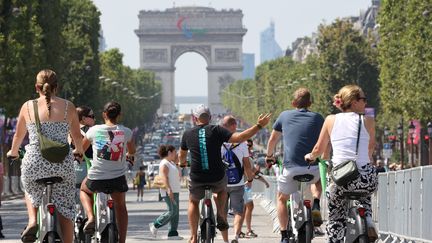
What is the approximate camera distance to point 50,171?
15391mm

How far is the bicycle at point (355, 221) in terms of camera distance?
14922 millimetres

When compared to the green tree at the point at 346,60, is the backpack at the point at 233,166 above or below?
below

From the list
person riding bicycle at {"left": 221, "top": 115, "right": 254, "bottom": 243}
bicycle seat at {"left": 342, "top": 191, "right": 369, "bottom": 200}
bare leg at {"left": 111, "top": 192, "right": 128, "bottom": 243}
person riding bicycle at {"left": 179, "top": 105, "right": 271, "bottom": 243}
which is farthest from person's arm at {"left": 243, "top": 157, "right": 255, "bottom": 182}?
bicycle seat at {"left": 342, "top": 191, "right": 369, "bottom": 200}

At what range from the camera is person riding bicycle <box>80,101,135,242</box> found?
1797cm

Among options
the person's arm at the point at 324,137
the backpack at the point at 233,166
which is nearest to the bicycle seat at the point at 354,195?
the person's arm at the point at 324,137

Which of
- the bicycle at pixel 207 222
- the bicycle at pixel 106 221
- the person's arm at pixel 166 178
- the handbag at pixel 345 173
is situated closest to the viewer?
the handbag at pixel 345 173

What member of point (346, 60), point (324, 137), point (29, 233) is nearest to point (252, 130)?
point (324, 137)

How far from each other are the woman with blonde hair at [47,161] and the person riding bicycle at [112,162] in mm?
2266

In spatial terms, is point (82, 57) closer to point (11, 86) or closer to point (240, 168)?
point (11, 86)

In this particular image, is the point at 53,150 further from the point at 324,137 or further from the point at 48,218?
the point at 324,137

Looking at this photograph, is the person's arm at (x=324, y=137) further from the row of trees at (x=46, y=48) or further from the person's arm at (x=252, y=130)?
the row of trees at (x=46, y=48)

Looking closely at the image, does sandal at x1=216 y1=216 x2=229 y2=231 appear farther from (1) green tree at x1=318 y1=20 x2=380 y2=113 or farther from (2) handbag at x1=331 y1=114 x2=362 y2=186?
(1) green tree at x1=318 y1=20 x2=380 y2=113

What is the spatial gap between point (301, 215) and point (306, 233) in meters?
0.29

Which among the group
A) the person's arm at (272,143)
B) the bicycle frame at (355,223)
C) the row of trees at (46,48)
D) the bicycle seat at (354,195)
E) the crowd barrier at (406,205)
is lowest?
the crowd barrier at (406,205)
